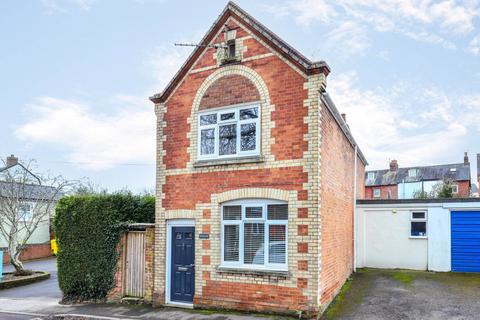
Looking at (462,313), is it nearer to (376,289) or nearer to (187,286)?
(376,289)

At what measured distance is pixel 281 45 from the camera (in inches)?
413

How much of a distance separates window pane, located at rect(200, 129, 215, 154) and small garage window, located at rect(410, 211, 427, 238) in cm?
979

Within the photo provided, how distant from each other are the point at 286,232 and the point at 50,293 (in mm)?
10349

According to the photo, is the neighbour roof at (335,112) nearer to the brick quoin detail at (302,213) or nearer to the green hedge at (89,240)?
the brick quoin detail at (302,213)

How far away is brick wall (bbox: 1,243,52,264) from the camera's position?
92.0ft

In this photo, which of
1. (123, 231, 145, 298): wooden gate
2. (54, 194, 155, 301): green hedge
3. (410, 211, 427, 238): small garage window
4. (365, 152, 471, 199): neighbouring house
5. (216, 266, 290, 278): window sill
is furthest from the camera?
(365, 152, 471, 199): neighbouring house

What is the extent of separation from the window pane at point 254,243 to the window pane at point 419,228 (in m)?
9.03

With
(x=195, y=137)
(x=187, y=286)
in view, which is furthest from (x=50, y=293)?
(x=195, y=137)

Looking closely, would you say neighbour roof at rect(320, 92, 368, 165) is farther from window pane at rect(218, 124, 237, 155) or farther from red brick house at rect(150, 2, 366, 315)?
window pane at rect(218, 124, 237, 155)

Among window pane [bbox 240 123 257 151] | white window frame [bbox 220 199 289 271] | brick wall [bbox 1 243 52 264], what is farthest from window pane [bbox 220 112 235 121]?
brick wall [bbox 1 243 52 264]

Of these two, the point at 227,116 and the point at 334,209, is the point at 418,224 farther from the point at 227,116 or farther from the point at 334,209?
the point at 227,116

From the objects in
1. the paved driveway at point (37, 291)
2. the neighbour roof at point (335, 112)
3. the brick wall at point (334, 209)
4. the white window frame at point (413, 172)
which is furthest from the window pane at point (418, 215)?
the white window frame at point (413, 172)

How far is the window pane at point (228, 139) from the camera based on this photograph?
1117 centimetres

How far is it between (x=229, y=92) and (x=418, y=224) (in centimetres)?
1033
